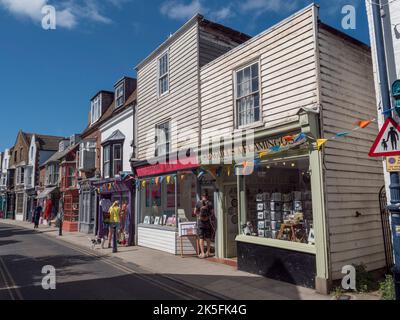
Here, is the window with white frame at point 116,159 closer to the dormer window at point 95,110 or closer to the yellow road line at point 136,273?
the yellow road line at point 136,273

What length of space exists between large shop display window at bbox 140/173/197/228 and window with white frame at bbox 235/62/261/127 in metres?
3.79

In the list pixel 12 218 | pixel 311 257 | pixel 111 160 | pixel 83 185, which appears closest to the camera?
pixel 311 257

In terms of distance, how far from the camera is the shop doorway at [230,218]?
1070cm

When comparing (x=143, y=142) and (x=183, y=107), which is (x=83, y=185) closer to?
(x=143, y=142)

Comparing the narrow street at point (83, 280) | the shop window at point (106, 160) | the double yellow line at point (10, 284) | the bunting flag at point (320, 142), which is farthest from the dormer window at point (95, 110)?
the bunting flag at point (320, 142)

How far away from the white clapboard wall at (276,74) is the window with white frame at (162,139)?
116 inches

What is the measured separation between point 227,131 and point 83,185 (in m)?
15.1

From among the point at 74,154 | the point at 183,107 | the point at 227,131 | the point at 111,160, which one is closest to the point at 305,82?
the point at 227,131

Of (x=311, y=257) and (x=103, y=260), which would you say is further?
(x=103, y=260)

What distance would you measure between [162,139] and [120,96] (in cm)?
649

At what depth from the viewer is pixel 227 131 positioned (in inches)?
408

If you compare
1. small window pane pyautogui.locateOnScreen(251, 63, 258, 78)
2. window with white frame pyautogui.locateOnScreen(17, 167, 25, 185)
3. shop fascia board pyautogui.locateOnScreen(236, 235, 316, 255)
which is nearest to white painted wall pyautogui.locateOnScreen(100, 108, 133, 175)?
small window pane pyautogui.locateOnScreen(251, 63, 258, 78)

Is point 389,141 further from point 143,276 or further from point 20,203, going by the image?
point 20,203

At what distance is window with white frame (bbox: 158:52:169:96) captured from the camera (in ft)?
45.8
